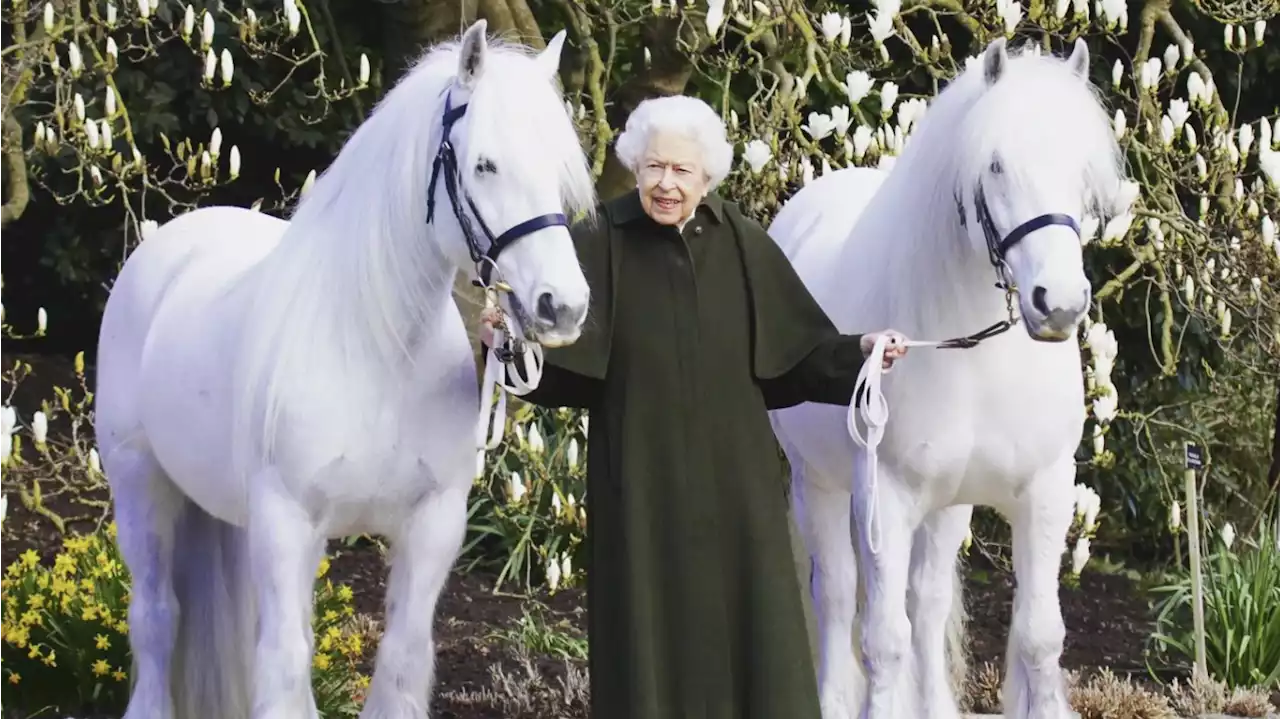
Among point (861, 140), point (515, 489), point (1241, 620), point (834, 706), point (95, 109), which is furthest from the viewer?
point (95, 109)

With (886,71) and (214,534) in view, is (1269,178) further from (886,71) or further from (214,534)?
(214,534)

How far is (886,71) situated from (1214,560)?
9.86 feet

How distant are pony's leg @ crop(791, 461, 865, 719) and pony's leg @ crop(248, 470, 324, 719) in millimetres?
1457

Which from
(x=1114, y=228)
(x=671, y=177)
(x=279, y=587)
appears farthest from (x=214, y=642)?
(x=1114, y=228)

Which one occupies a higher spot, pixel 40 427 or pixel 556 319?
pixel 40 427

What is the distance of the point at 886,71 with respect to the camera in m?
8.16

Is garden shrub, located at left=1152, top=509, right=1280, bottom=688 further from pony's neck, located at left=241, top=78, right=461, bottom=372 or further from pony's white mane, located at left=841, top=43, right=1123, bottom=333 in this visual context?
pony's neck, located at left=241, top=78, right=461, bottom=372

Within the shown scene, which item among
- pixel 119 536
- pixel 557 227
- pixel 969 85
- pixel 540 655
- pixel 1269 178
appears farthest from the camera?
pixel 540 655

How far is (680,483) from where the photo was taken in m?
3.45

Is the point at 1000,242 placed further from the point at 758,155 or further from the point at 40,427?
the point at 40,427

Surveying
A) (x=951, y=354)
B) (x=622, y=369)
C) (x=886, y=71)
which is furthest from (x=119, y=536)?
(x=886, y=71)

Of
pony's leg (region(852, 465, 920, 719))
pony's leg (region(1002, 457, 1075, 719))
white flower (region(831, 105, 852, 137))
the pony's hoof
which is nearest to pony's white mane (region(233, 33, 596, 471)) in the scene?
pony's leg (region(852, 465, 920, 719))

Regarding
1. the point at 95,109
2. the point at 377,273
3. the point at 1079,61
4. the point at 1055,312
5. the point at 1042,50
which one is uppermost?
the point at 95,109

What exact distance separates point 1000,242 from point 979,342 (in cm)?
35
